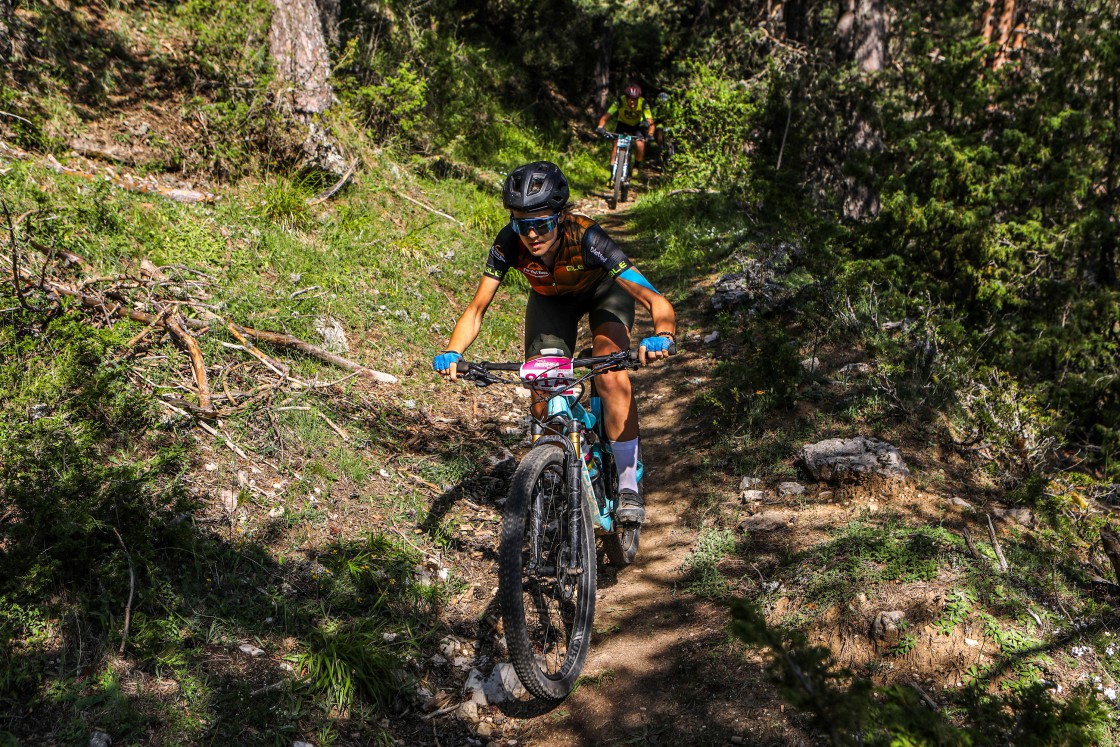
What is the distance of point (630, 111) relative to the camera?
14.7 metres

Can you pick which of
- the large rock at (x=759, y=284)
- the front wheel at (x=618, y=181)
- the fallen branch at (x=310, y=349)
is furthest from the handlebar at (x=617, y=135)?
the fallen branch at (x=310, y=349)

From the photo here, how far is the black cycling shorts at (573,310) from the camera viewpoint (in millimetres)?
4691

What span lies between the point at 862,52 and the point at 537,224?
10.4 meters

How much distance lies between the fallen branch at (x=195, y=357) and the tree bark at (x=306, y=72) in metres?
3.90

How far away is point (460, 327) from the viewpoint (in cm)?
437

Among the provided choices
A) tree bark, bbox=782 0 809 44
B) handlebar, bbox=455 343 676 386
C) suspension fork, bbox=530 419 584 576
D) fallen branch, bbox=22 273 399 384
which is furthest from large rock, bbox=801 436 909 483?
tree bark, bbox=782 0 809 44

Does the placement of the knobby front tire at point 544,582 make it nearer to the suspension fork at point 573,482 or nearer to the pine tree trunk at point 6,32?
the suspension fork at point 573,482

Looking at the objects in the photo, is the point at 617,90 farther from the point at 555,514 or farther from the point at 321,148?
the point at 555,514

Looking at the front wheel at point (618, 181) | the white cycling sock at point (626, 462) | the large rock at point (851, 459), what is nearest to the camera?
the white cycling sock at point (626, 462)

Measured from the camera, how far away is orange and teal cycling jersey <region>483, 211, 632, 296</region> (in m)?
4.38

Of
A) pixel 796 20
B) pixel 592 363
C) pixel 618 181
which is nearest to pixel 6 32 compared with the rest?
pixel 592 363

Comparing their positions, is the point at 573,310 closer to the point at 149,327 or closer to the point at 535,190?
the point at 535,190

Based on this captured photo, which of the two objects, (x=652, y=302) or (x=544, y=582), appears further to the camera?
(x=652, y=302)

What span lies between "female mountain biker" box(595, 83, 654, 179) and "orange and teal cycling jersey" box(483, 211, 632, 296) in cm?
1063
